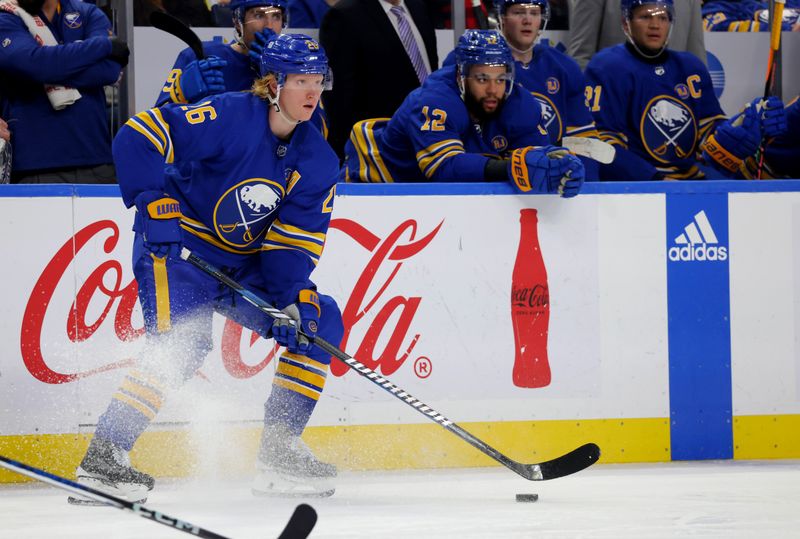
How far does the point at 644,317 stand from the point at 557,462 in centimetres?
88

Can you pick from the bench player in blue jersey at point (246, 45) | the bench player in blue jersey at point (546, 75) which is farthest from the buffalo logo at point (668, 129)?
the bench player in blue jersey at point (246, 45)

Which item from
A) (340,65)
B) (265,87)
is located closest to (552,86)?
(340,65)

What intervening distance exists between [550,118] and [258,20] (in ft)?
3.59

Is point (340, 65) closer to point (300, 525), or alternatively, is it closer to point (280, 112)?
point (280, 112)

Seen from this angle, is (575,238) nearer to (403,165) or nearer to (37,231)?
(403,165)

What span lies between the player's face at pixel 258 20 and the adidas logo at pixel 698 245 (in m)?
1.53

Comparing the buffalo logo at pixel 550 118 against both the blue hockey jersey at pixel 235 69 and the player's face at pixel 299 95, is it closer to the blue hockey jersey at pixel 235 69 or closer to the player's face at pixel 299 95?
the blue hockey jersey at pixel 235 69

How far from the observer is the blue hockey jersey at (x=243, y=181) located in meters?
3.66

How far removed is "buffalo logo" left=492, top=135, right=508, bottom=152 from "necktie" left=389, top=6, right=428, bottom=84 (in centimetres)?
53

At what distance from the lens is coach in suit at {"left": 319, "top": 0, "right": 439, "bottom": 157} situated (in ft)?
16.2

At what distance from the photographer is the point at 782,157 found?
5.27 metres

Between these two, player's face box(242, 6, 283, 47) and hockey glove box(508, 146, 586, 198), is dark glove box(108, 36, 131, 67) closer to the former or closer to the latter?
player's face box(242, 6, 283, 47)

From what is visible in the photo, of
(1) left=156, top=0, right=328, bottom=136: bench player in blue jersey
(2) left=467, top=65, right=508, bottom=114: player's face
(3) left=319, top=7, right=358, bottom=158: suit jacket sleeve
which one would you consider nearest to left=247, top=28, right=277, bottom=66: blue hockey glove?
(1) left=156, top=0, right=328, bottom=136: bench player in blue jersey

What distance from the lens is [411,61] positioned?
16.7 ft
